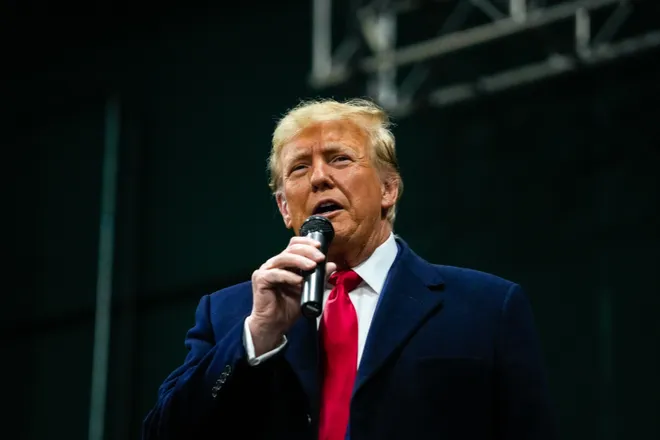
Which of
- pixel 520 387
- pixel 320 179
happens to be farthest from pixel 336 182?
pixel 520 387

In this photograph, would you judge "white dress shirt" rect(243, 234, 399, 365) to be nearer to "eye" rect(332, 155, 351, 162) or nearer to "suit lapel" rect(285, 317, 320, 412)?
"suit lapel" rect(285, 317, 320, 412)

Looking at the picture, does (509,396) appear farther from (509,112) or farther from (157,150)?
(157,150)

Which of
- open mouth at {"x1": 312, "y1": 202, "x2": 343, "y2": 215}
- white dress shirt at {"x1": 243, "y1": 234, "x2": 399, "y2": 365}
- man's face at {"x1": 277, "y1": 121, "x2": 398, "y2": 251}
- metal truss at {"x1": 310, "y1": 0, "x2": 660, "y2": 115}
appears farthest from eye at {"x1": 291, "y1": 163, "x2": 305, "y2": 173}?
metal truss at {"x1": 310, "y1": 0, "x2": 660, "y2": 115}

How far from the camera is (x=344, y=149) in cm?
174

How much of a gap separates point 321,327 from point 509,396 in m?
0.32

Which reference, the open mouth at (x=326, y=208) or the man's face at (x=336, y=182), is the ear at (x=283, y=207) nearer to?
the man's face at (x=336, y=182)

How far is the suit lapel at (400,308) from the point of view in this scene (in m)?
1.50

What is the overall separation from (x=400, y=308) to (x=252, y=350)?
0.26 metres

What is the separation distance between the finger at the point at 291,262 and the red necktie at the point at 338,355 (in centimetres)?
22

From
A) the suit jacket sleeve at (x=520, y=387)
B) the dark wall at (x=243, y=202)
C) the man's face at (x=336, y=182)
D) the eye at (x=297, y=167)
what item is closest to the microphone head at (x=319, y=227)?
the man's face at (x=336, y=182)

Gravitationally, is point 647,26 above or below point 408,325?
above

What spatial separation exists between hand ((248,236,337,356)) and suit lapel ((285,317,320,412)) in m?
0.07

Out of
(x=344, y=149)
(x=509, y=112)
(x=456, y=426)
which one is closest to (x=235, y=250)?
(x=509, y=112)

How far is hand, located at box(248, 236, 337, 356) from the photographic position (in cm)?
140
